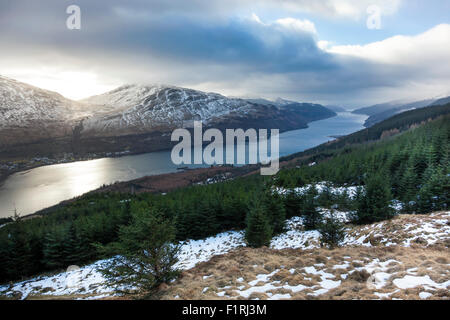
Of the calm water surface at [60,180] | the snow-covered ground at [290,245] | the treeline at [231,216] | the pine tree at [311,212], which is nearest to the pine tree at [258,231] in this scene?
the treeline at [231,216]

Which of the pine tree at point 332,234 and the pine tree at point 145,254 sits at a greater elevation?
the pine tree at point 145,254

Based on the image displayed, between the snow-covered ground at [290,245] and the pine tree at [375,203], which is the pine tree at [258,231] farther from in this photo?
the pine tree at [375,203]

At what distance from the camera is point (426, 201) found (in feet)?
80.9

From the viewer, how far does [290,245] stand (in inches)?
951

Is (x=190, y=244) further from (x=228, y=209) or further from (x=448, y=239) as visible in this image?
(x=448, y=239)

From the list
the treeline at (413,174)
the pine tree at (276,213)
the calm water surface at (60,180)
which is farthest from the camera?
the calm water surface at (60,180)

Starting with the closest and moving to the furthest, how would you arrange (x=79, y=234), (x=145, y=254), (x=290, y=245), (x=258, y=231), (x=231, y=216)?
1. (x=145, y=254)
2. (x=258, y=231)
3. (x=290, y=245)
4. (x=79, y=234)
5. (x=231, y=216)

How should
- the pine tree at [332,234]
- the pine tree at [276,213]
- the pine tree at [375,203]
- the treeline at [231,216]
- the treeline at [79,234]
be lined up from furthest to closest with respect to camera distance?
the pine tree at [276,213], the treeline at [79,234], the treeline at [231,216], the pine tree at [375,203], the pine tree at [332,234]

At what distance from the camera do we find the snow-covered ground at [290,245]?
35.4 ft

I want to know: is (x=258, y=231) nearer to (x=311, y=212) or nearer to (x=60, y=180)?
(x=311, y=212)

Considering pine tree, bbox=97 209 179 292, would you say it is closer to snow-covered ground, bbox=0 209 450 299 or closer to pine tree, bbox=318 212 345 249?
snow-covered ground, bbox=0 209 450 299

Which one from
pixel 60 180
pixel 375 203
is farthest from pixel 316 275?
pixel 60 180
